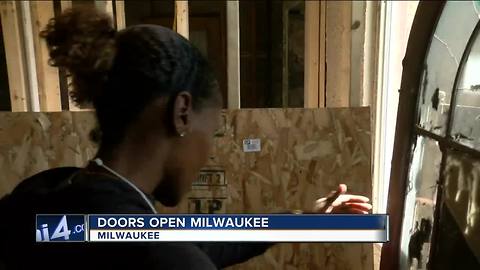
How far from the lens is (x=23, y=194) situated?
0.58 meters

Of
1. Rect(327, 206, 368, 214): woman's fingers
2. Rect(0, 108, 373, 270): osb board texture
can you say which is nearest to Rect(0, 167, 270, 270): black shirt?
Rect(327, 206, 368, 214): woman's fingers

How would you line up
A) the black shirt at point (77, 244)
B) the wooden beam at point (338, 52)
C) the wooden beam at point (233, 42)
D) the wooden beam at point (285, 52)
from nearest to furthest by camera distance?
1. the black shirt at point (77, 244)
2. the wooden beam at point (233, 42)
3. the wooden beam at point (338, 52)
4. the wooden beam at point (285, 52)

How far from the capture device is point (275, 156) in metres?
1.27

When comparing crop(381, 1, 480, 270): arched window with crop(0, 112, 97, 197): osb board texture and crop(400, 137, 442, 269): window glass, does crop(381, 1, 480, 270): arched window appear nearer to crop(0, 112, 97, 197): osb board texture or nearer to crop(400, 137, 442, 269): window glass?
crop(400, 137, 442, 269): window glass

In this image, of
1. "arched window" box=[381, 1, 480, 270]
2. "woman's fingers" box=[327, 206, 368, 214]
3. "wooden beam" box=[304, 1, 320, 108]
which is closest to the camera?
"arched window" box=[381, 1, 480, 270]

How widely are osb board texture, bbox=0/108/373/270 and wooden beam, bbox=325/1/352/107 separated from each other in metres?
0.17

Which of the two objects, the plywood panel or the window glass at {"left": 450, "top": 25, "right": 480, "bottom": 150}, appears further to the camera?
the plywood panel

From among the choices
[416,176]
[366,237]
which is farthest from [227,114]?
[366,237]

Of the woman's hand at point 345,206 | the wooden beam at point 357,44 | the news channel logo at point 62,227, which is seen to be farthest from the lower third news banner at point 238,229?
the wooden beam at point 357,44

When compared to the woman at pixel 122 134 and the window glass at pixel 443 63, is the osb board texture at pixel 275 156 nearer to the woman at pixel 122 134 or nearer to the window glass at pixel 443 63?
the window glass at pixel 443 63

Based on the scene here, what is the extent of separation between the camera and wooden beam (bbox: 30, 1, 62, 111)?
4.59 ft

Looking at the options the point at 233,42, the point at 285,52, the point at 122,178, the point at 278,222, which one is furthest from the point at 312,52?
the point at 122,178

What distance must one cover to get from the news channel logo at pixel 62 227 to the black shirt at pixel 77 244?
0.03 feet

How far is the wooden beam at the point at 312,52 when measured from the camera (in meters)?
1.43
